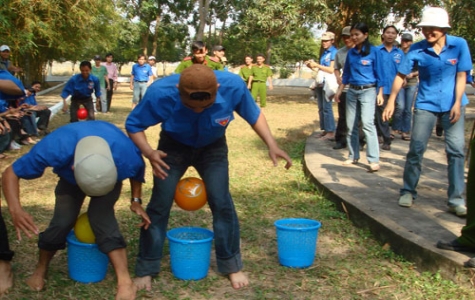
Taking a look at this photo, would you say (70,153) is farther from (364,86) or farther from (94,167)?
(364,86)

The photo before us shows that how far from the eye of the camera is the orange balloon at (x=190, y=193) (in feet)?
13.1

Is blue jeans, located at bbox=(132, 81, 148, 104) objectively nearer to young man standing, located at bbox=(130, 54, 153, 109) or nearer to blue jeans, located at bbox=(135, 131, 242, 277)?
young man standing, located at bbox=(130, 54, 153, 109)

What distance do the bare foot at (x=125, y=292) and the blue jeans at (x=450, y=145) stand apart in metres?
2.86

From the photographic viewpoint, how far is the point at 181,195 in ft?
13.1

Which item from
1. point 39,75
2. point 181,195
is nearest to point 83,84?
point 181,195

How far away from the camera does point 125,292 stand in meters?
3.75

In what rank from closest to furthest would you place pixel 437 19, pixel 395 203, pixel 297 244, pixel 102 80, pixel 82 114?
pixel 297 244, pixel 437 19, pixel 395 203, pixel 82 114, pixel 102 80

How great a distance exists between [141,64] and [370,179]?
10909mm

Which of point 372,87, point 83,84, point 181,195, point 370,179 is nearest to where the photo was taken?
point 181,195

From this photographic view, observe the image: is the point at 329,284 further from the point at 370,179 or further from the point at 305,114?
the point at 305,114

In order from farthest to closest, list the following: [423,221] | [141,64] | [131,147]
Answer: [141,64], [423,221], [131,147]

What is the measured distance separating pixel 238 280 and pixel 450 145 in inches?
92.4

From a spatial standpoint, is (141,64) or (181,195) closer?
(181,195)

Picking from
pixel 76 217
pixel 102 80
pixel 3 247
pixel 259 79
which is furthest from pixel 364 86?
pixel 102 80
